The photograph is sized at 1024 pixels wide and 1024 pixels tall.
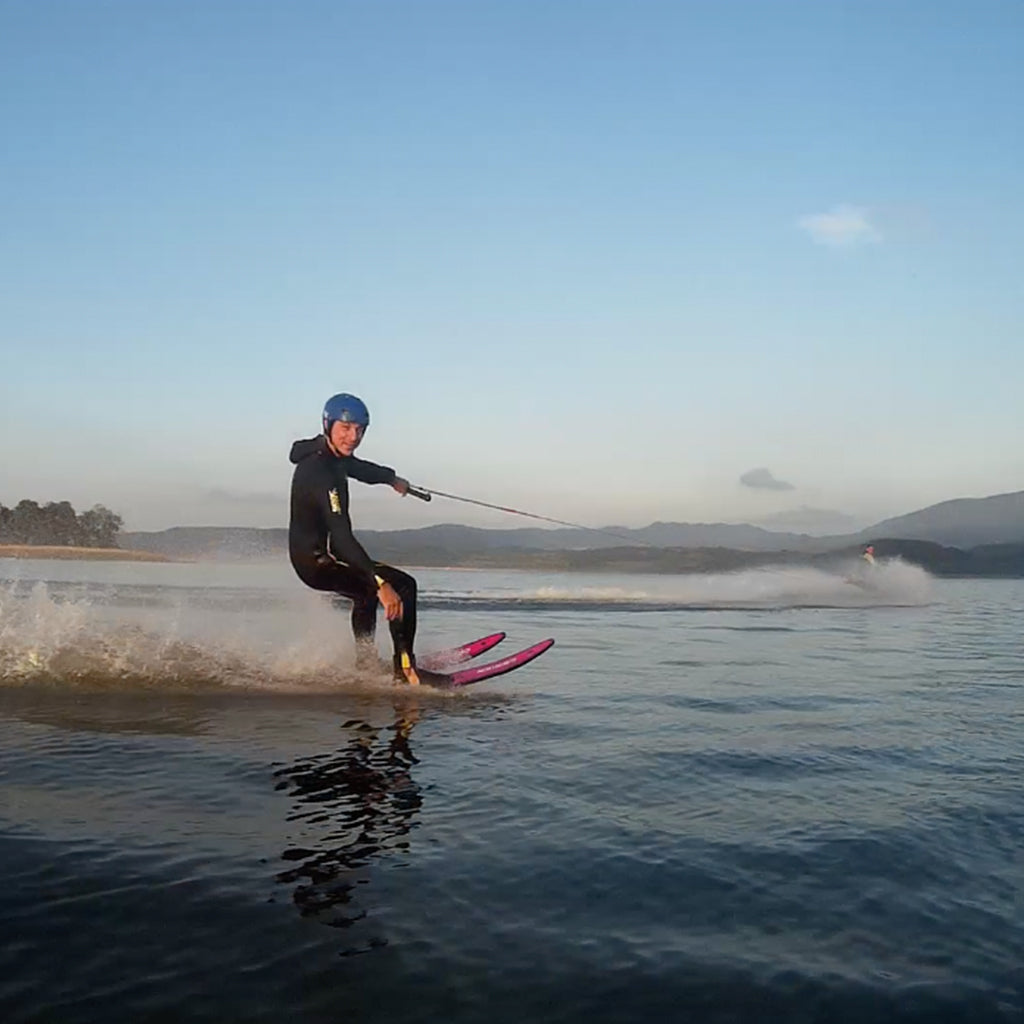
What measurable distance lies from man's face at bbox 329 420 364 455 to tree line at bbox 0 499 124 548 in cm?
6586

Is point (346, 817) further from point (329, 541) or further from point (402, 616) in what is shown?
point (329, 541)

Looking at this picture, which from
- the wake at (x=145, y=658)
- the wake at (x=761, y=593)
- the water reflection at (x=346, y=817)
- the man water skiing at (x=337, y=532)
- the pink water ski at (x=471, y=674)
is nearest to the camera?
the water reflection at (x=346, y=817)

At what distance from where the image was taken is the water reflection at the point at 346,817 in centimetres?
423

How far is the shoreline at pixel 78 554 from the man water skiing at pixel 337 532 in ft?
197

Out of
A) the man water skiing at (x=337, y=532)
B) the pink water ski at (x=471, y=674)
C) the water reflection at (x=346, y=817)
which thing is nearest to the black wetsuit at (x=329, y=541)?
the man water skiing at (x=337, y=532)

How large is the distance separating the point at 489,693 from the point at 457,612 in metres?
13.9

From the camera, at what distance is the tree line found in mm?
81062

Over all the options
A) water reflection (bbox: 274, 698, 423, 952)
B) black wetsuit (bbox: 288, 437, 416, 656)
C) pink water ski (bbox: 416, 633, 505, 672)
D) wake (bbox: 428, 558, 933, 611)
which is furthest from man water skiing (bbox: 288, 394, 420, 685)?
wake (bbox: 428, 558, 933, 611)

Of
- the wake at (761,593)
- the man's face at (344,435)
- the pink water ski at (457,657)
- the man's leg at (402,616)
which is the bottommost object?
the wake at (761,593)

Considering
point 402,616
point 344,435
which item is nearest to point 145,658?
point 402,616

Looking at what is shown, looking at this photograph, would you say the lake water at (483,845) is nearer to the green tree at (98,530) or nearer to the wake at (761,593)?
the wake at (761,593)

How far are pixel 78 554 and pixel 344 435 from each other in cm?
6535

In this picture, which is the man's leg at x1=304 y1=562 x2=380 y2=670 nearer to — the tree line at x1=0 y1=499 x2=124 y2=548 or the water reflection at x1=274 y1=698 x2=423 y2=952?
the water reflection at x1=274 y1=698 x2=423 y2=952

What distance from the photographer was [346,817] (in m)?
5.49
